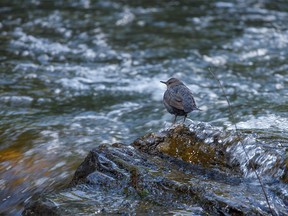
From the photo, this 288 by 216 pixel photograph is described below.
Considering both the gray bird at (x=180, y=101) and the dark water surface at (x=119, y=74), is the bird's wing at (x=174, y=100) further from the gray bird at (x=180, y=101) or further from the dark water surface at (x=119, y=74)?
the dark water surface at (x=119, y=74)

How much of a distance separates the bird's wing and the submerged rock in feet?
1.47

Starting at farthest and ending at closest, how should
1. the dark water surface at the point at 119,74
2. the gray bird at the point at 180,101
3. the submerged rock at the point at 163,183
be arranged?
the dark water surface at the point at 119,74 < the gray bird at the point at 180,101 < the submerged rock at the point at 163,183

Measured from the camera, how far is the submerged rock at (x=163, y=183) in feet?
15.4

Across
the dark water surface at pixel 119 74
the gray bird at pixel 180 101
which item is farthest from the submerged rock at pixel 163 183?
the gray bird at pixel 180 101

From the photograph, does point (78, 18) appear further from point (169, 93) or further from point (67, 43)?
point (169, 93)

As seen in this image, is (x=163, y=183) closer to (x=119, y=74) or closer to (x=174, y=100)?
(x=174, y=100)

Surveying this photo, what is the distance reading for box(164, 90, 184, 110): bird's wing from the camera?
6.29 meters

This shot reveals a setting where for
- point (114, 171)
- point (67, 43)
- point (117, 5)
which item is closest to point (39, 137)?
point (114, 171)

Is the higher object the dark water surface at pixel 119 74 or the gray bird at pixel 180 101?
the gray bird at pixel 180 101

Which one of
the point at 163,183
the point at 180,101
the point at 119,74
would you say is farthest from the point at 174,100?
the point at 119,74

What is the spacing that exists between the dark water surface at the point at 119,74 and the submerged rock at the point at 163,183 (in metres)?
0.27

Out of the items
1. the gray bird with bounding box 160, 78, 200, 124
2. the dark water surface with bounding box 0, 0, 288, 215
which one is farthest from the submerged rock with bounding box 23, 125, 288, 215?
the gray bird with bounding box 160, 78, 200, 124

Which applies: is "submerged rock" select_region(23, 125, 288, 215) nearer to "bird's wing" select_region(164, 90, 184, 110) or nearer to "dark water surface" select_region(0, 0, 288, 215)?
"dark water surface" select_region(0, 0, 288, 215)

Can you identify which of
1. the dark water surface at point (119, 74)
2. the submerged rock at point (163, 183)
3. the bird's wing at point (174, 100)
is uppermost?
the bird's wing at point (174, 100)
